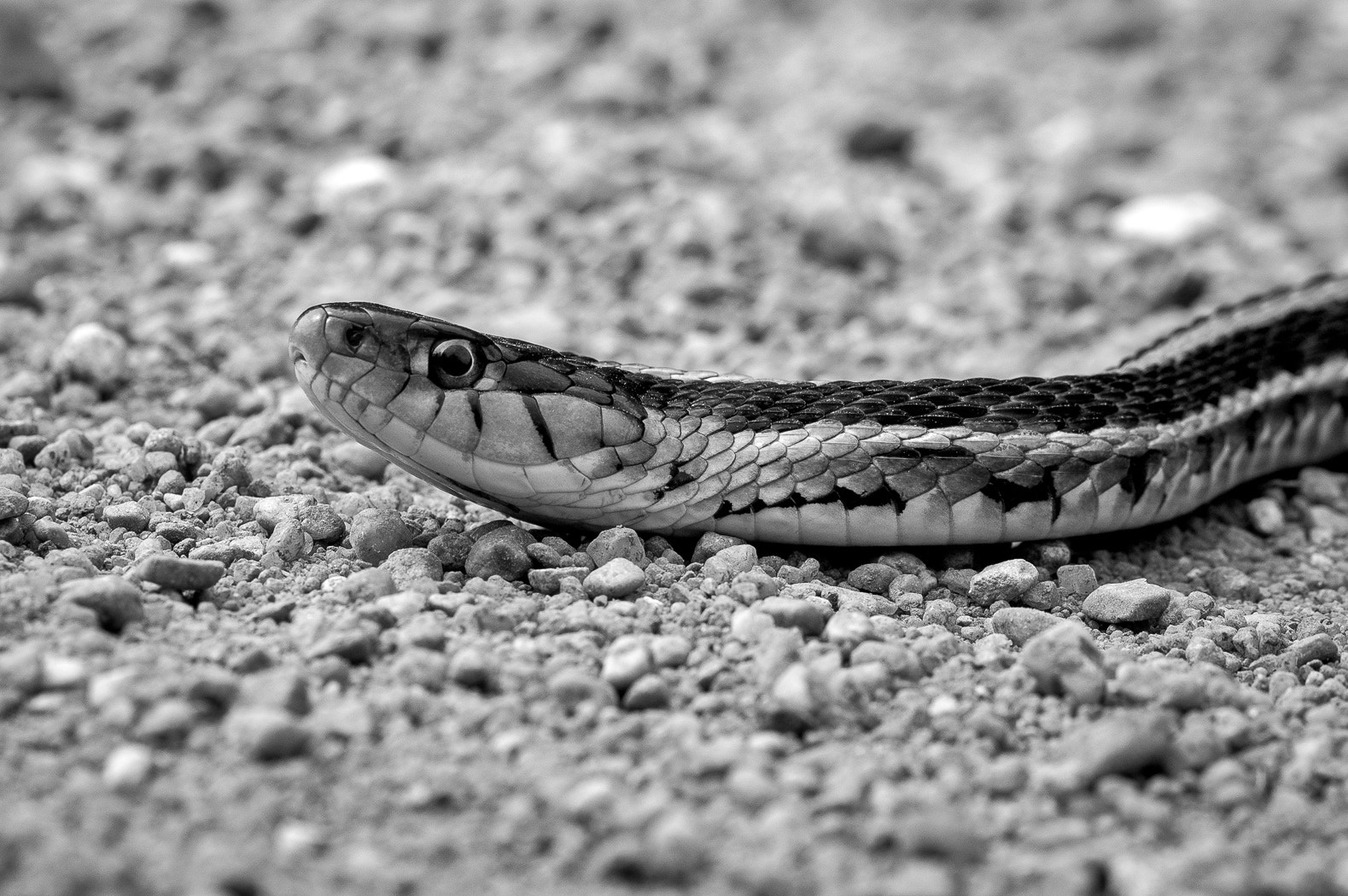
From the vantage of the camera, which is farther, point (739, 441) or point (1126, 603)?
point (739, 441)

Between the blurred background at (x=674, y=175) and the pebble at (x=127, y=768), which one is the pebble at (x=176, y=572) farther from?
the blurred background at (x=674, y=175)

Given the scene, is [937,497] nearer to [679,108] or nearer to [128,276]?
[128,276]

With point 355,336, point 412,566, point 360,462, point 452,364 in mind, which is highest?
point 355,336

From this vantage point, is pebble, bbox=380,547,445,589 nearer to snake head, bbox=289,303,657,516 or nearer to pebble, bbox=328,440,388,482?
snake head, bbox=289,303,657,516

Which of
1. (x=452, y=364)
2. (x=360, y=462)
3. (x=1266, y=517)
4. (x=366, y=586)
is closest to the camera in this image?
(x=366, y=586)

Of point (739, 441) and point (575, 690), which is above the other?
point (739, 441)

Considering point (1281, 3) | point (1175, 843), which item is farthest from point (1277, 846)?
point (1281, 3)

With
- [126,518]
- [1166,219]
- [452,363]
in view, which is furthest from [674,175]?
[126,518]

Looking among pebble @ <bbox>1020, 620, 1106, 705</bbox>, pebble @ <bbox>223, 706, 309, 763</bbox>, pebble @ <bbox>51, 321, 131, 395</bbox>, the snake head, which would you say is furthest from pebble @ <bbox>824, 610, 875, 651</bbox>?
pebble @ <bbox>51, 321, 131, 395</bbox>

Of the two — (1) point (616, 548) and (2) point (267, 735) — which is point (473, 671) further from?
(1) point (616, 548)
